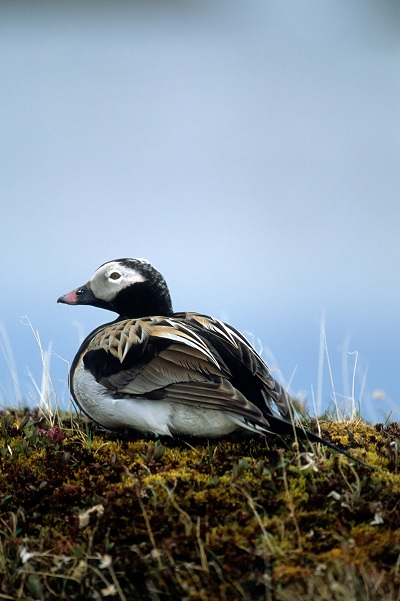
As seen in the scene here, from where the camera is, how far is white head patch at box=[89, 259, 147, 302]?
799cm

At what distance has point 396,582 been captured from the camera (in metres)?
4.66

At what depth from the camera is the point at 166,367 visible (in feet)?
21.2

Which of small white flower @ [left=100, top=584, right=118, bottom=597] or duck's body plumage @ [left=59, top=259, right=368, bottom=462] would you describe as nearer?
small white flower @ [left=100, top=584, right=118, bottom=597]

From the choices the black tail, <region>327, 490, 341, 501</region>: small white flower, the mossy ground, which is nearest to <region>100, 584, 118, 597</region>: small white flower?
the mossy ground

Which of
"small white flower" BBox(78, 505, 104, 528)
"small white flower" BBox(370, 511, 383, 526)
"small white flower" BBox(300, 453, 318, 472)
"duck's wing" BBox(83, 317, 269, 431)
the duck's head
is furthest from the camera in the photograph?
the duck's head

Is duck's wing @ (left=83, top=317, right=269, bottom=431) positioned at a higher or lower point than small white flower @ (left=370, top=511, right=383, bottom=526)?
higher

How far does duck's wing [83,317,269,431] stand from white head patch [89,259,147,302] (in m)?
0.88

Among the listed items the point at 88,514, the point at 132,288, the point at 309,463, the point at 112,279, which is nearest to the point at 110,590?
the point at 88,514

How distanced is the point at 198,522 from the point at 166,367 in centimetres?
169

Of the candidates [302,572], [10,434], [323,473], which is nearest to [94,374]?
[10,434]

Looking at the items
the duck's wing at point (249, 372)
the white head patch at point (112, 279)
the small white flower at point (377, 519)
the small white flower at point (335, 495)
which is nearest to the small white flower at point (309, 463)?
the small white flower at point (335, 495)

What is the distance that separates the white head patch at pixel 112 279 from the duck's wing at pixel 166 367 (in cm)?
88

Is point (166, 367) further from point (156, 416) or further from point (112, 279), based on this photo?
point (112, 279)

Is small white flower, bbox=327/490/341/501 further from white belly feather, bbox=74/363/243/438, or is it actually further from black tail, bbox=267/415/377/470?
white belly feather, bbox=74/363/243/438
